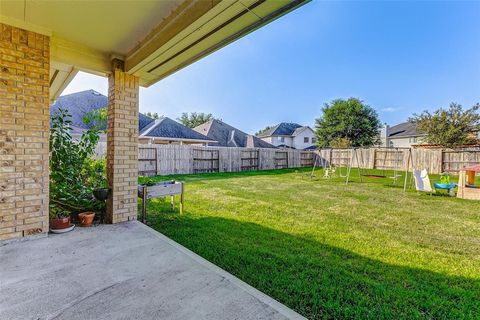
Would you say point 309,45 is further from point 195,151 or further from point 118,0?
point 118,0

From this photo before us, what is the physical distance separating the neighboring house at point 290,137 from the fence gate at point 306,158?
1066 cm

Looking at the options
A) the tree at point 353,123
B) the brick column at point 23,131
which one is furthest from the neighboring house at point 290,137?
the brick column at point 23,131

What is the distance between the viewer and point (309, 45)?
12.4 meters

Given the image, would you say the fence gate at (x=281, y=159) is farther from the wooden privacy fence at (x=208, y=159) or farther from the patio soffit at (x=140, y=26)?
the patio soffit at (x=140, y=26)

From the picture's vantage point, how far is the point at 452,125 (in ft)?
55.3

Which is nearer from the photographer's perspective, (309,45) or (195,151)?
(309,45)

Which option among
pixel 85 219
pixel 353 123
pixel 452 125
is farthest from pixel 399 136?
pixel 85 219

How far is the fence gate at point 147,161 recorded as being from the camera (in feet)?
37.9

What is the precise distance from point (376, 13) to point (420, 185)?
7.52 m

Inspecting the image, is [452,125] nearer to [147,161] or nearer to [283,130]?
[283,130]

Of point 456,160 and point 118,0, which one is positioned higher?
point 118,0

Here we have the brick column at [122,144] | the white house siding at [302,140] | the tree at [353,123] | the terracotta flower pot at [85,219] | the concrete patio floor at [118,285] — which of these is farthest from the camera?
the white house siding at [302,140]

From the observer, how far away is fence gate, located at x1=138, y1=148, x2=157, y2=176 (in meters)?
11.5

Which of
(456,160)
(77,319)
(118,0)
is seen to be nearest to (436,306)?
(77,319)
